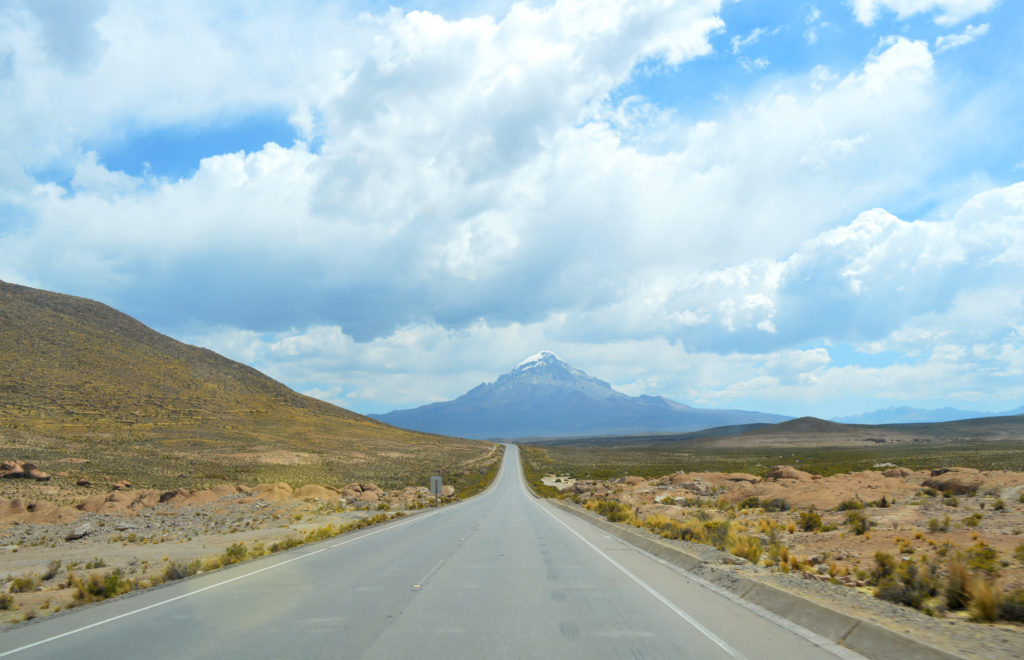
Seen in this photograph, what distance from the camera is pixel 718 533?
17.6 m

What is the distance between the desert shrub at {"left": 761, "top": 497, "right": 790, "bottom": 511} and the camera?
90.5ft

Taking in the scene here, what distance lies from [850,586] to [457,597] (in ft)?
22.2

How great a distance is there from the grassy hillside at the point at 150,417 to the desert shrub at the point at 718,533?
4295cm

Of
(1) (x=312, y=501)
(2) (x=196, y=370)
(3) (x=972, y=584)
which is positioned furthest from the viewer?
(2) (x=196, y=370)

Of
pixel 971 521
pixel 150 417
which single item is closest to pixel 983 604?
pixel 971 521

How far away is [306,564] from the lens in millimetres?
14398

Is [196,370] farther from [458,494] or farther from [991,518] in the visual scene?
[991,518]

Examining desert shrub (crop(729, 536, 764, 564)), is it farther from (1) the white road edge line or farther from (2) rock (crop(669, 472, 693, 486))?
(2) rock (crop(669, 472, 693, 486))

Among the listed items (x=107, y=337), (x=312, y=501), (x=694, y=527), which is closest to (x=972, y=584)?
(x=694, y=527)

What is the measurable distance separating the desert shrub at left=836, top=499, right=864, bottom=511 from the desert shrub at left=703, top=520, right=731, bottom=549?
8027 millimetres

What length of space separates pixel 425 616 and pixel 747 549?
9.01 m

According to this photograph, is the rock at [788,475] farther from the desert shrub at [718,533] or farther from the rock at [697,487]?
the desert shrub at [718,533]

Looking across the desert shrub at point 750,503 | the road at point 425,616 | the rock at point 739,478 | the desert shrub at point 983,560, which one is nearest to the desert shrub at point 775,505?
the desert shrub at point 750,503

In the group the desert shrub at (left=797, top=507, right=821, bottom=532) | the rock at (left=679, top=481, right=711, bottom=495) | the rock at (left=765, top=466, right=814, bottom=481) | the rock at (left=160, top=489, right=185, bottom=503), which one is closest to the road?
the desert shrub at (left=797, top=507, right=821, bottom=532)
